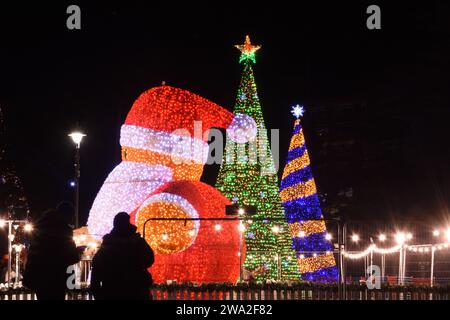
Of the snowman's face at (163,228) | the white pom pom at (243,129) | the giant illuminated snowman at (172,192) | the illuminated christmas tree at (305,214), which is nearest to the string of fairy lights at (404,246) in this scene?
the illuminated christmas tree at (305,214)

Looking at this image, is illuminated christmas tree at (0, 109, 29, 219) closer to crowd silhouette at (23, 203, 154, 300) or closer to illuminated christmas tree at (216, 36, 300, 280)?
illuminated christmas tree at (216, 36, 300, 280)

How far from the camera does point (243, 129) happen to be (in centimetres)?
2894

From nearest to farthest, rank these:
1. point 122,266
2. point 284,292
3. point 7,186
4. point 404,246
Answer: point 122,266
point 284,292
point 404,246
point 7,186

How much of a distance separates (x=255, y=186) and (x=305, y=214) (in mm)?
5563

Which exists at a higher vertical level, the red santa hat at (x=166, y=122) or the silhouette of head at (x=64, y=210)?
the red santa hat at (x=166, y=122)

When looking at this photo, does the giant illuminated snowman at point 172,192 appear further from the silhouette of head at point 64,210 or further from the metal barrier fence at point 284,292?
the silhouette of head at point 64,210

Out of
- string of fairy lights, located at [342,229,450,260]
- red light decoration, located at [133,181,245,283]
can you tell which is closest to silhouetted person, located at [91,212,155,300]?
red light decoration, located at [133,181,245,283]

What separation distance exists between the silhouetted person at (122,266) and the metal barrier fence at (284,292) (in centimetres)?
763

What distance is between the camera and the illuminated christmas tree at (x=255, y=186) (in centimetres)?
2897

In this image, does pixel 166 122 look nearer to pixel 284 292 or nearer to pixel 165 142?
pixel 165 142

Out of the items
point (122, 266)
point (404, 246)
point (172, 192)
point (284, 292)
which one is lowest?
point (284, 292)

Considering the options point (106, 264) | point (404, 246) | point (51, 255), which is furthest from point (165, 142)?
point (106, 264)

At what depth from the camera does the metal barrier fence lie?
1742 centimetres
